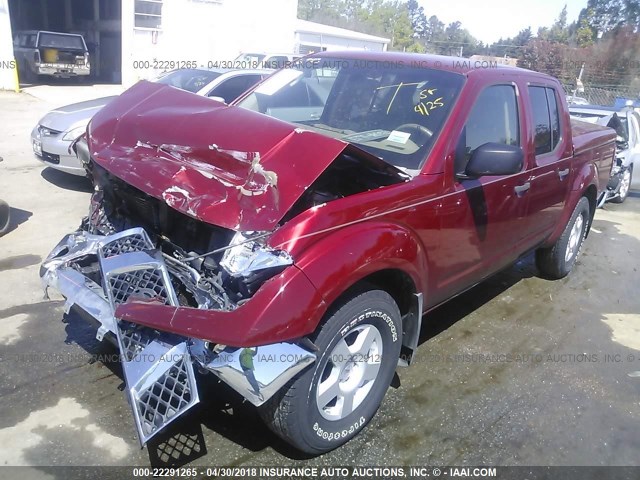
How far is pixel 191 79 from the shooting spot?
8.57 meters

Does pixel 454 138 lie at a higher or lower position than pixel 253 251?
higher

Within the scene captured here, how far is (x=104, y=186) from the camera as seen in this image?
362cm

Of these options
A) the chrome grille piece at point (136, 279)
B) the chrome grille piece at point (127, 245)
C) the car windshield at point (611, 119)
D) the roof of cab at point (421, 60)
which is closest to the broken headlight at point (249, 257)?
the chrome grille piece at point (136, 279)

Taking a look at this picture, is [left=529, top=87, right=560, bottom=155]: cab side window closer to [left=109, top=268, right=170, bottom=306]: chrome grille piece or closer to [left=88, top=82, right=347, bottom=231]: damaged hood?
[left=88, top=82, right=347, bottom=231]: damaged hood

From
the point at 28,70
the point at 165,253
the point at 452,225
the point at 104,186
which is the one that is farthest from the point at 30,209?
the point at 28,70

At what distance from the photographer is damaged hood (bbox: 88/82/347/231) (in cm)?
268

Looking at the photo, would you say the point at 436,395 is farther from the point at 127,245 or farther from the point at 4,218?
the point at 4,218

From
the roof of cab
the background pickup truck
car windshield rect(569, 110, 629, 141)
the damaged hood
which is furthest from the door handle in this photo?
the background pickup truck

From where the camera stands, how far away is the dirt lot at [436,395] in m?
3.02

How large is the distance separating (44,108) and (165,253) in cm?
1440

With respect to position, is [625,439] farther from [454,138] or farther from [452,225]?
[454,138]

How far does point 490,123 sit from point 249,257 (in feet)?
7.05

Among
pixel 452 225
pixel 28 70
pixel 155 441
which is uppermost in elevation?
pixel 452 225

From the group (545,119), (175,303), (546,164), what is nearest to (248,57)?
(545,119)
